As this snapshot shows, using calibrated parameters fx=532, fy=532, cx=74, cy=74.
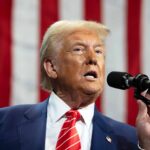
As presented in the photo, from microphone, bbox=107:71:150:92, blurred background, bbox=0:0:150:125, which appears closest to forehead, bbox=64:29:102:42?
microphone, bbox=107:71:150:92

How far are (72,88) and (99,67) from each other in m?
0.10

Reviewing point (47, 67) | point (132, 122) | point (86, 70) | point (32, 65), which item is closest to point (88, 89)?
point (86, 70)

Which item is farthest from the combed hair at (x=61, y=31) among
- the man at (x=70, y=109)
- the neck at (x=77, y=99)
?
the neck at (x=77, y=99)

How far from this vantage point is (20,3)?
2.07 meters

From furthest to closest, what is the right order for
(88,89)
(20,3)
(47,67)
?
(20,3)
(47,67)
(88,89)

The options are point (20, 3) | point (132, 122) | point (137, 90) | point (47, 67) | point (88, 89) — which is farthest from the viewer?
point (132, 122)

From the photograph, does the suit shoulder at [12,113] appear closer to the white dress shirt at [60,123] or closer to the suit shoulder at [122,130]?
the white dress shirt at [60,123]

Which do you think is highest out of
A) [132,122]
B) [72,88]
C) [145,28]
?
[145,28]

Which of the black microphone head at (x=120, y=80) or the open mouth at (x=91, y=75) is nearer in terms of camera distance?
the black microphone head at (x=120, y=80)

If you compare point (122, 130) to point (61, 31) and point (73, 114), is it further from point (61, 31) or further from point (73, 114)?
point (61, 31)

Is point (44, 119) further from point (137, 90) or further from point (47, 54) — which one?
point (137, 90)

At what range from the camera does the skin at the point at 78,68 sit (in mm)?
1409

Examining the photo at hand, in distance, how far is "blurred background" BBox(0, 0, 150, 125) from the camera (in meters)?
2.07

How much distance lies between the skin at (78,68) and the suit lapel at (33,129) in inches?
3.2
